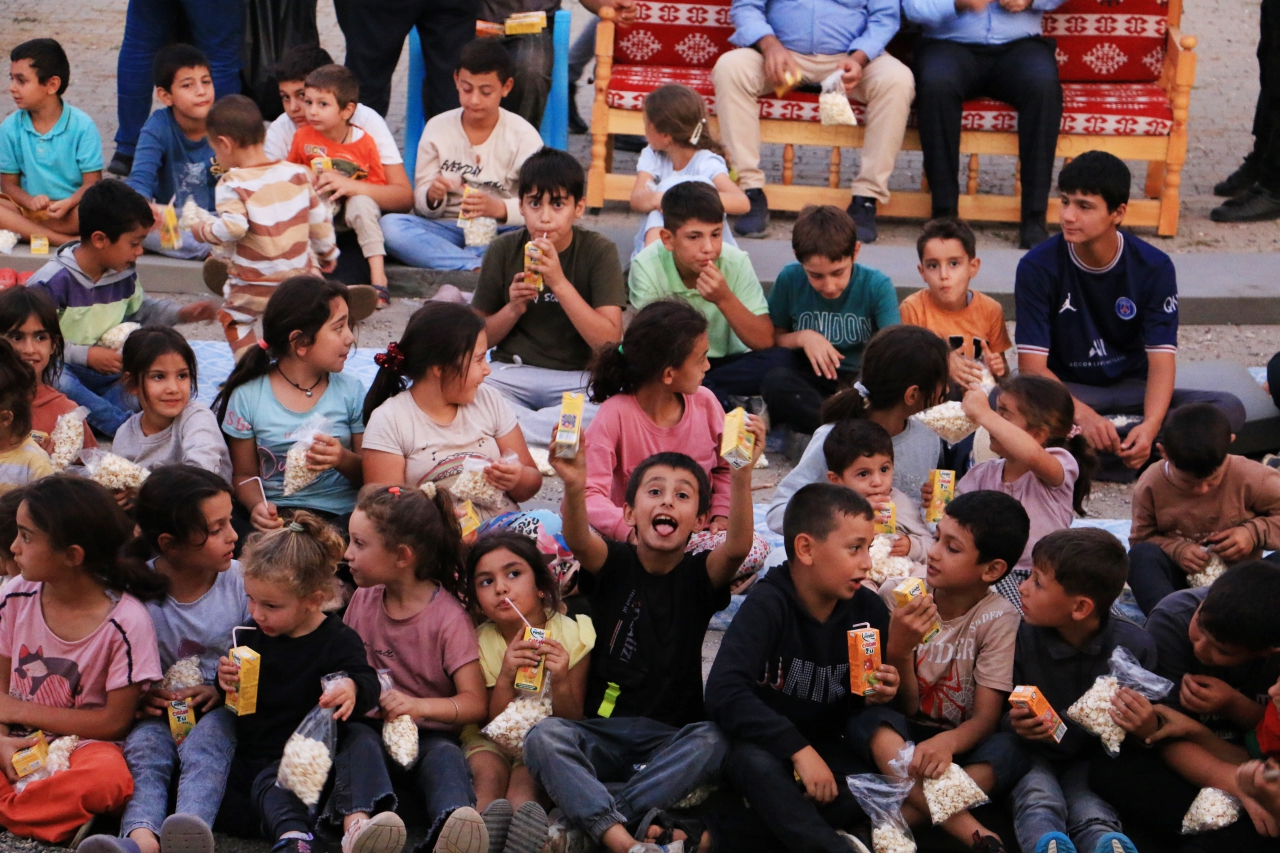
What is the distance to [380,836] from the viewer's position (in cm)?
338

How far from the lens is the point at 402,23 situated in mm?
7648

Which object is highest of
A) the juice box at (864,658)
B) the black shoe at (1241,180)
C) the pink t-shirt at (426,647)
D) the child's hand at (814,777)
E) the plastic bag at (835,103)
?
the plastic bag at (835,103)

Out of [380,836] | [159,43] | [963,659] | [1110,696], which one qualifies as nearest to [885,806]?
[963,659]

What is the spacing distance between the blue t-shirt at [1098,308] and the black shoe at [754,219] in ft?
7.29

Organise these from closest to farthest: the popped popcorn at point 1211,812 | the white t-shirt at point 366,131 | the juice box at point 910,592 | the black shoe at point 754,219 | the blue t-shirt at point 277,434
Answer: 1. the popped popcorn at point 1211,812
2. the juice box at point 910,592
3. the blue t-shirt at point 277,434
4. the white t-shirt at point 366,131
5. the black shoe at point 754,219

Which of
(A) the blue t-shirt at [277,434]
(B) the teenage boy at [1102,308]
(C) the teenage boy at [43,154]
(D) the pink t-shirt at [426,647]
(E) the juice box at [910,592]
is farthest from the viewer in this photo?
(C) the teenage boy at [43,154]

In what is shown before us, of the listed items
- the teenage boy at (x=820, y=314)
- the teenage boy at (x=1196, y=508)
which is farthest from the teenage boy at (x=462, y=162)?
the teenage boy at (x=1196, y=508)

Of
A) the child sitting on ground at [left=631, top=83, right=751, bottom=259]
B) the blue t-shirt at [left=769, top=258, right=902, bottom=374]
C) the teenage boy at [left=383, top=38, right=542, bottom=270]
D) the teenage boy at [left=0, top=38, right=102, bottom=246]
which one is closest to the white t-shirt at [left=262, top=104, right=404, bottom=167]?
the teenage boy at [left=383, top=38, right=542, bottom=270]

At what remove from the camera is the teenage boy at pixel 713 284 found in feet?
18.5

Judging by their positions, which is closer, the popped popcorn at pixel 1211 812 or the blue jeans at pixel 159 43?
the popped popcorn at pixel 1211 812

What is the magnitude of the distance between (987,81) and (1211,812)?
4903 mm

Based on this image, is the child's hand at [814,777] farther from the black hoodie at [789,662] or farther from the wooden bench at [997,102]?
the wooden bench at [997,102]

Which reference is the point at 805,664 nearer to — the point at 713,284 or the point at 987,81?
the point at 713,284

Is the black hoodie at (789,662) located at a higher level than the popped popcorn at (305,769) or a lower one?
higher
